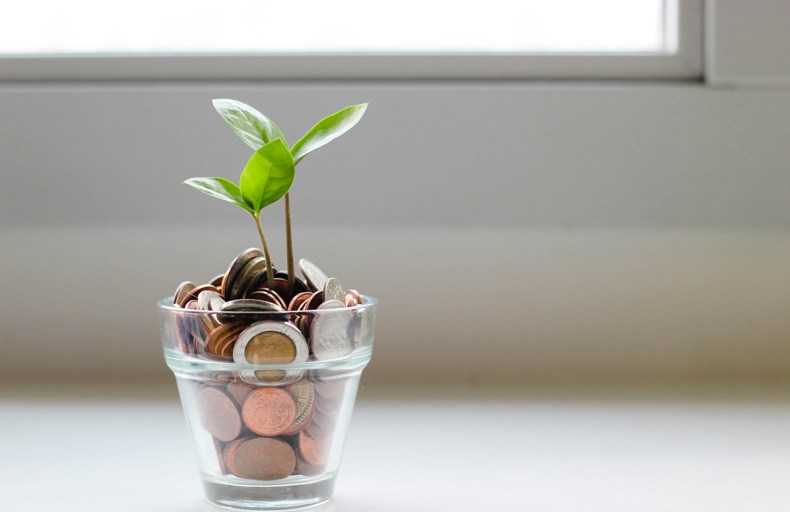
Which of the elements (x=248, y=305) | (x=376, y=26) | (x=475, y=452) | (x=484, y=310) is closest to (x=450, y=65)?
(x=376, y=26)

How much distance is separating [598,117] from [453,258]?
0.23 m

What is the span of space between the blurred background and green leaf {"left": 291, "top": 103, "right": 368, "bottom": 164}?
1.48 feet

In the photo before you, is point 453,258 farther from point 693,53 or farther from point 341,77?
point 693,53

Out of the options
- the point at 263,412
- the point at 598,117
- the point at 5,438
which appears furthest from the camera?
the point at 598,117

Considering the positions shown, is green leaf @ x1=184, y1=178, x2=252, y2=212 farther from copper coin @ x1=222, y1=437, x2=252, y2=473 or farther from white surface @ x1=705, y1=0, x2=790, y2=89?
white surface @ x1=705, y1=0, x2=790, y2=89

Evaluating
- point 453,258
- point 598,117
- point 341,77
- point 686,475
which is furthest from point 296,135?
point 686,475

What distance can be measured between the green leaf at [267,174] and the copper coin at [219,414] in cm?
12

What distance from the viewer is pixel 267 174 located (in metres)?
0.58

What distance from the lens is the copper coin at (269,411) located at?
0.56 m

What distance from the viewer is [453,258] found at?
3.53 feet

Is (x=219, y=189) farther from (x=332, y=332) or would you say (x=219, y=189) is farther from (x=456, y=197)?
(x=456, y=197)

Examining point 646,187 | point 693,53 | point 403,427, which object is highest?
point 693,53

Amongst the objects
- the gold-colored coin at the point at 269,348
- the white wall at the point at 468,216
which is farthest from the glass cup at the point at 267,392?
the white wall at the point at 468,216

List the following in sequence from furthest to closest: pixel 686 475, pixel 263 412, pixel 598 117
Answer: pixel 598 117 < pixel 686 475 < pixel 263 412
